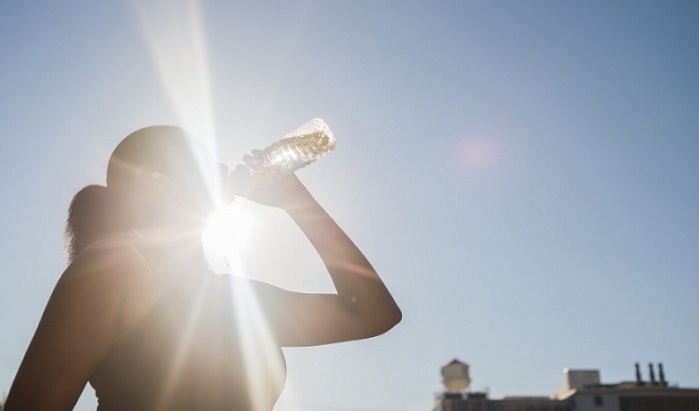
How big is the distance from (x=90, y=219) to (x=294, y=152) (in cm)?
120

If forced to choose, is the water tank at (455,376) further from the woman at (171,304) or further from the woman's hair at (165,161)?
the woman's hair at (165,161)

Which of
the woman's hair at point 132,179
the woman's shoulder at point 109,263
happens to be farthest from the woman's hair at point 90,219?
the woman's shoulder at point 109,263

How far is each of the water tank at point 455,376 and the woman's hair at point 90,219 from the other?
6646 centimetres

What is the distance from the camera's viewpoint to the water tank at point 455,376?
64.9 m

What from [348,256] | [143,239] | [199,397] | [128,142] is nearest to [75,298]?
[143,239]

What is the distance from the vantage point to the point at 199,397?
2.08 metres

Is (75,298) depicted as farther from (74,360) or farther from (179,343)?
(179,343)

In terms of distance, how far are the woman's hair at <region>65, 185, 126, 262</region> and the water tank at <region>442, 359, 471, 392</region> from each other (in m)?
66.5

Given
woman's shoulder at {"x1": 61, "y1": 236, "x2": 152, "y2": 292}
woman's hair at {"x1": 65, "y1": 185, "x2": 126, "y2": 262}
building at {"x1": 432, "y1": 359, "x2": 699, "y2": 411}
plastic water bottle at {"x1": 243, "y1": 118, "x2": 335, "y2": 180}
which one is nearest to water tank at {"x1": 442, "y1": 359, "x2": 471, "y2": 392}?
building at {"x1": 432, "y1": 359, "x2": 699, "y2": 411}

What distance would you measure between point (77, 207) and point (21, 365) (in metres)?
0.82

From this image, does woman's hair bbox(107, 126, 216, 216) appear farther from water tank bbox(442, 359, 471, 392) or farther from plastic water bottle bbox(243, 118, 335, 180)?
water tank bbox(442, 359, 471, 392)

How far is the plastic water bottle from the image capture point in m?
2.89

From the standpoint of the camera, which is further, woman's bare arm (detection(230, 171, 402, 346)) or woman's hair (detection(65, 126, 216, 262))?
woman's bare arm (detection(230, 171, 402, 346))

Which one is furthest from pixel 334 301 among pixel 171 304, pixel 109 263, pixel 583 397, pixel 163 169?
pixel 583 397
